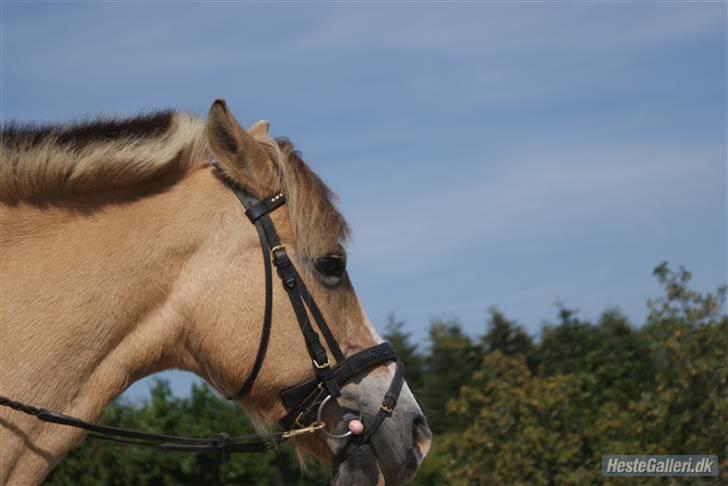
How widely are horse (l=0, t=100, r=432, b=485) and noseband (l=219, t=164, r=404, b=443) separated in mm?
24

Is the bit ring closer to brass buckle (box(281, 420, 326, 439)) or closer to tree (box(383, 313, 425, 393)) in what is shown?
brass buckle (box(281, 420, 326, 439))

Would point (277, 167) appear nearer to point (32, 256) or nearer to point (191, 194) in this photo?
point (191, 194)

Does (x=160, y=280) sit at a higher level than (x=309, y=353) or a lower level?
higher

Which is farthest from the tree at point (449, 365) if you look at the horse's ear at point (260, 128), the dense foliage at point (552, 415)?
the horse's ear at point (260, 128)

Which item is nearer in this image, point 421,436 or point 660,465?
point 421,436

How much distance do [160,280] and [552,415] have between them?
5387mm

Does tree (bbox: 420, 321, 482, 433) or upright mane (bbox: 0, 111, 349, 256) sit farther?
tree (bbox: 420, 321, 482, 433)

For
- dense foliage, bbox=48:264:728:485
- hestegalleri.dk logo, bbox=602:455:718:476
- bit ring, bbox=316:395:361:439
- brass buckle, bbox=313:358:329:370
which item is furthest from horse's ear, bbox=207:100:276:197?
hestegalleri.dk logo, bbox=602:455:718:476

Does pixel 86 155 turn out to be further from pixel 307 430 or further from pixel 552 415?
pixel 552 415

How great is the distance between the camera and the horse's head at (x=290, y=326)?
3584mm

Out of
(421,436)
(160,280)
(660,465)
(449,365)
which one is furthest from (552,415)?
(160,280)

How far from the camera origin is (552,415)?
8125 millimetres

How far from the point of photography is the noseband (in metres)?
3.62

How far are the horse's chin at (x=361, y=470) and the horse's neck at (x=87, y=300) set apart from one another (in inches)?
31.4
